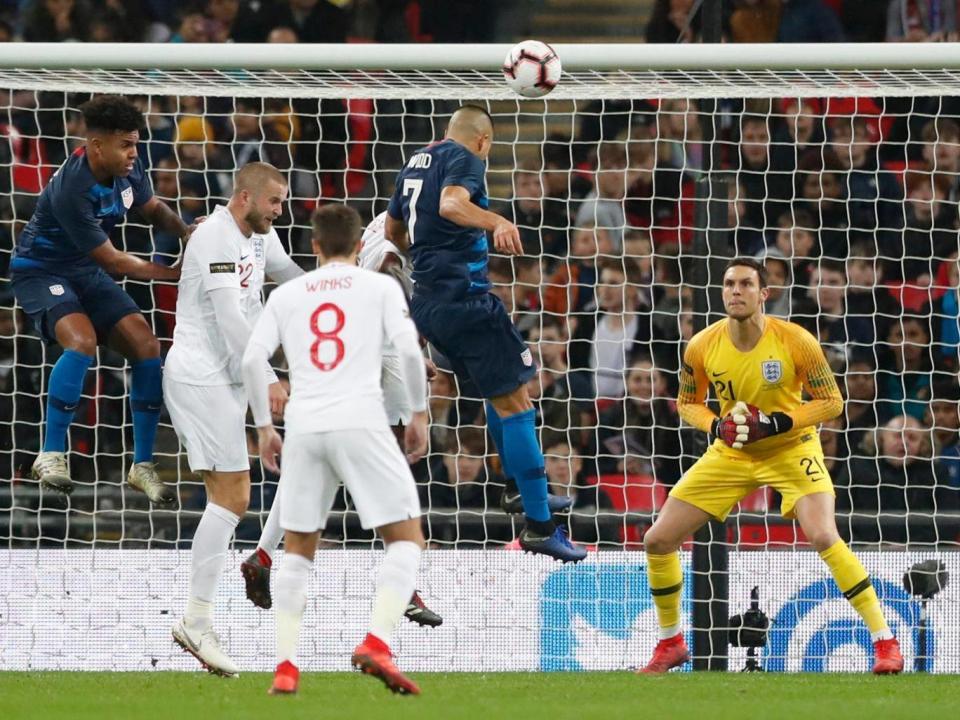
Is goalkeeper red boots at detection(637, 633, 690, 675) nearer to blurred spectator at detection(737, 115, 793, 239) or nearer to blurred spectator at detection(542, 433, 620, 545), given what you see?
blurred spectator at detection(542, 433, 620, 545)

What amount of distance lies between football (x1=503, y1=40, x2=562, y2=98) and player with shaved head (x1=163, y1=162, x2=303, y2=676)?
4.31ft

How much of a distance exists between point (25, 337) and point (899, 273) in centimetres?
634

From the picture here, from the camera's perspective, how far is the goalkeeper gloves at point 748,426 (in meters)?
8.43

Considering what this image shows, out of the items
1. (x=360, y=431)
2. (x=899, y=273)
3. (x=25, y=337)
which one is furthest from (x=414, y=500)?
(x=899, y=273)

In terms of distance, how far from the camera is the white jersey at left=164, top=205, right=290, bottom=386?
7.86 meters

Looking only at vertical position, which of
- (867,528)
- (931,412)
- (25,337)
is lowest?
(867,528)

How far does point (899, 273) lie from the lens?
1205 centimetres

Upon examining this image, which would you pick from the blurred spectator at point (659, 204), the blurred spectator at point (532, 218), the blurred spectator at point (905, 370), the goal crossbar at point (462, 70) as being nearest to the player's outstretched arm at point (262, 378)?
the goal crossbar at point (462, 70)

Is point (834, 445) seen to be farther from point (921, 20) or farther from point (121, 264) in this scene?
point (121, 264)

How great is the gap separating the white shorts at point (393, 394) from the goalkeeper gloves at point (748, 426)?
1671 millimetres

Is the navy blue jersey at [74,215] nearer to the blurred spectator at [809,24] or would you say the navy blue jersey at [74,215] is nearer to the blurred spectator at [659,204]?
the blurred spectator at [659,204]

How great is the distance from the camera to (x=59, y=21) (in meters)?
13.5

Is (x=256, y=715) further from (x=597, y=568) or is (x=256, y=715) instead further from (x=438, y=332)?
(x=597, y=568)

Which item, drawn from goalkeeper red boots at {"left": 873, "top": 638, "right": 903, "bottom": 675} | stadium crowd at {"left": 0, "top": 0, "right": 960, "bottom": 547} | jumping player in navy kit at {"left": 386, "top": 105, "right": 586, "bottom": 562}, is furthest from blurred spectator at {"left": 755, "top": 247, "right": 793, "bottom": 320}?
jumping player in navy kit at {"left": 386, "top": 105, "right": 586, "bottom": 562}
